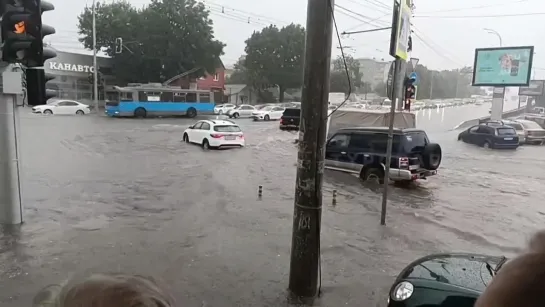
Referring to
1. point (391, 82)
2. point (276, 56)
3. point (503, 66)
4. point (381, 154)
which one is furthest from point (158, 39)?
point (391, 82)

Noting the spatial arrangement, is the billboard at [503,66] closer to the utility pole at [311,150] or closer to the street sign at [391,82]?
the street sign at [391,82]

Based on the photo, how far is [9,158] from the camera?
732 centimetres

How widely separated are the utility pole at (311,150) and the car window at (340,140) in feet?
33.4

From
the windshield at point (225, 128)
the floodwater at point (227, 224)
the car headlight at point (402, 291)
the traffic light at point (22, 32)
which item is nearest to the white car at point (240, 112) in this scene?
the windshield at point (225, 128)

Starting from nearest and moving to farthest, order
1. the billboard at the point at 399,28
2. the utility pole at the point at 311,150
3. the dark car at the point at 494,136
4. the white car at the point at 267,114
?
the utility pole at the point at 311,150 < the billboard at the point at 399,28 < the dark car at the point at 494,136 < the white car at the point at 267,114

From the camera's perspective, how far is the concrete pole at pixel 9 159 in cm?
725

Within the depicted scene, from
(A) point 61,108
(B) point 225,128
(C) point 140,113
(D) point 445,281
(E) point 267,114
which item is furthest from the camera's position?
(E) point 267,114

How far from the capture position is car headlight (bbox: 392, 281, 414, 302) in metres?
3.92

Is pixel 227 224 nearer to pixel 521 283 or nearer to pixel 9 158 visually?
pixel 9 158

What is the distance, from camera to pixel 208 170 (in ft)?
50.4

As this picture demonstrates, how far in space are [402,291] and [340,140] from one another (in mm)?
11529

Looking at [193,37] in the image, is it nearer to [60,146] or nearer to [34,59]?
[60,146]

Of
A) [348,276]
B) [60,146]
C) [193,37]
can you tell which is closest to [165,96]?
[193,37]

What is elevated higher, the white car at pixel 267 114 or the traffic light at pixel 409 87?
the traffic light at pixel 409 87
